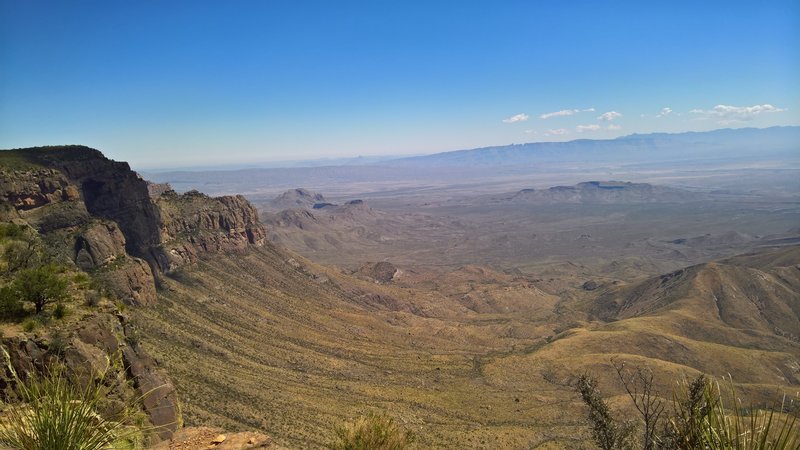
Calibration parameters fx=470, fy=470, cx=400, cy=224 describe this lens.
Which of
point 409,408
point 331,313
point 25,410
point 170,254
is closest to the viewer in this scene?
point 25,410

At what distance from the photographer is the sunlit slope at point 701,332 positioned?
216ft

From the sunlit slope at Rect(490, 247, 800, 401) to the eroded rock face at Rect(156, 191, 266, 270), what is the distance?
2024 inches

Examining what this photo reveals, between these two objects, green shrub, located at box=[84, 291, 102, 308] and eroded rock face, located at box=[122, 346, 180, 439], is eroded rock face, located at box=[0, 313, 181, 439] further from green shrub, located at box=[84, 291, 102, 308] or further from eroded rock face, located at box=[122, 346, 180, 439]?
green shrub, located at box=[84, 291, 102, 308]

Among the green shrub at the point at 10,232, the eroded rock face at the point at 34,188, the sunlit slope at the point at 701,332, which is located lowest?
the sunlit slope at the point at 701,332

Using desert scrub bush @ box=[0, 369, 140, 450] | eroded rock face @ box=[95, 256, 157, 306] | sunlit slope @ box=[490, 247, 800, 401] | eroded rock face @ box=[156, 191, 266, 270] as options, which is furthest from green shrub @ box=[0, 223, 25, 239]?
sunlit slope @ box=[490, 247, 800, 401]

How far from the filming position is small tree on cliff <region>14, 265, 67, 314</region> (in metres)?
22.9

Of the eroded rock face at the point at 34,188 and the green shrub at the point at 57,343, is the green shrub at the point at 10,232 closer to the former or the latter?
the eroded rock face at the point at 34,188

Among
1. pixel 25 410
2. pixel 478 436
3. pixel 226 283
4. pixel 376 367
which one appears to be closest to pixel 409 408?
pixel 478 436

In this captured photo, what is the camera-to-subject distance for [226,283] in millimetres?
74688

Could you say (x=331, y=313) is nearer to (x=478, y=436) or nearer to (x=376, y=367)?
(x=376, y=367)

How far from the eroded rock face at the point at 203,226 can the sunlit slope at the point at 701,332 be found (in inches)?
2024

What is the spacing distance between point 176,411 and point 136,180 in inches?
2121

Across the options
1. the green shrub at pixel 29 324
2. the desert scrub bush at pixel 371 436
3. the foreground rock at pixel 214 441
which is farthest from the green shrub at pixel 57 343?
the desert scrub bush at pixel 371 436

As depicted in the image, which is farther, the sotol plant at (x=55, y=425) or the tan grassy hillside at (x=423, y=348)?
the tan grassy hillside at (x=423, y=348)
